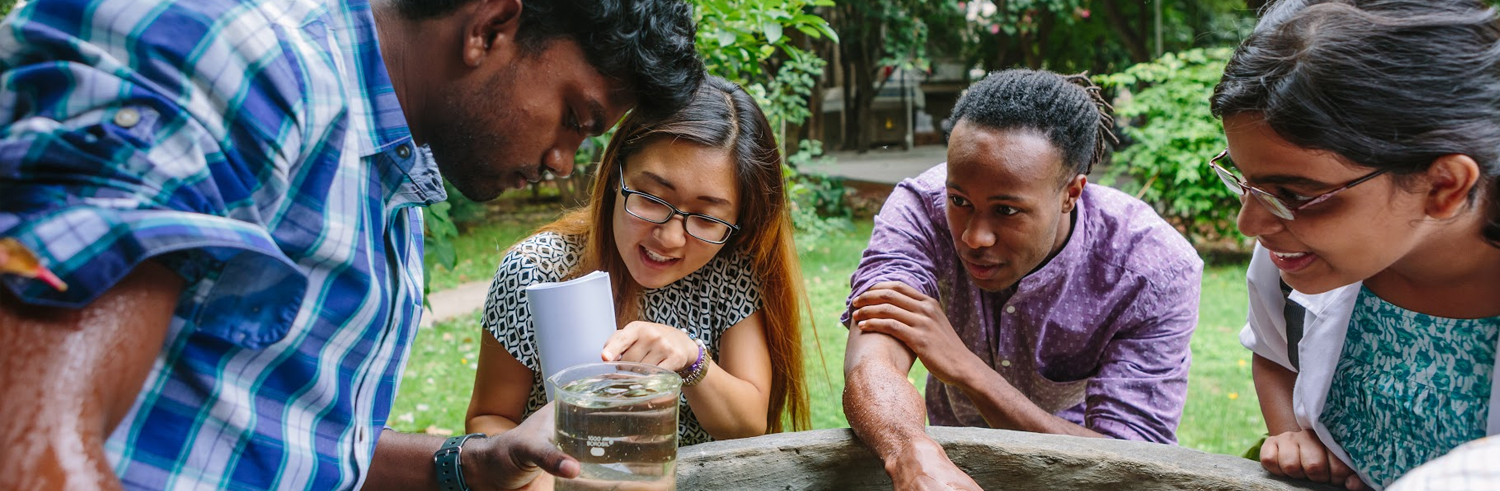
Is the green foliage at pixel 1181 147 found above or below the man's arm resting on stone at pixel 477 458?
below

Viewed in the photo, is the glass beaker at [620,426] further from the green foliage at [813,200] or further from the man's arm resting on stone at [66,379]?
the green foliage at [813,200]

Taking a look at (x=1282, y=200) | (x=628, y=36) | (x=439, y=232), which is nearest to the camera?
(x=628, y=36)

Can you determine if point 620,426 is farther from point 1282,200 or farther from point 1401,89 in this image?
point 1401,89

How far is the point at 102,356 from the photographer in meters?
0.95

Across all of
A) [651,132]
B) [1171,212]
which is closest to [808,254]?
[1171,212]

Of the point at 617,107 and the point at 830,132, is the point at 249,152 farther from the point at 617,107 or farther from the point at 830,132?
the point at 830,132

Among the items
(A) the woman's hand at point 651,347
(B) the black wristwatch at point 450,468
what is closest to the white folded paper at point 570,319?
(A) the woman's hand at point 651,347

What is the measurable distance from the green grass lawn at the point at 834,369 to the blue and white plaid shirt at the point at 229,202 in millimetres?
2029

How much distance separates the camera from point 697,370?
231 centimetres

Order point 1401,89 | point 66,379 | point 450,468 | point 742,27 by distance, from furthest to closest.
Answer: point 742,27 → point 450,468 → point 1401,89 → point 66,379

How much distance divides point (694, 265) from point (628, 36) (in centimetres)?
106

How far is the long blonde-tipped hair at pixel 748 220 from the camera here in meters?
2.54

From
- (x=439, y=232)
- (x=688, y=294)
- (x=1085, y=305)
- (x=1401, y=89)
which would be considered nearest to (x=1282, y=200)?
(x=1401, y=89)

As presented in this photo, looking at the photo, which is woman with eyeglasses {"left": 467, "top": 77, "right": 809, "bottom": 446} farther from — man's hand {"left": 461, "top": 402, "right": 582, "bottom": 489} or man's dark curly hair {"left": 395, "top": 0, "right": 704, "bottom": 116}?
man's dark curly hair {"left": 395, "top": 0, "right": 704, "bottom": 116}
